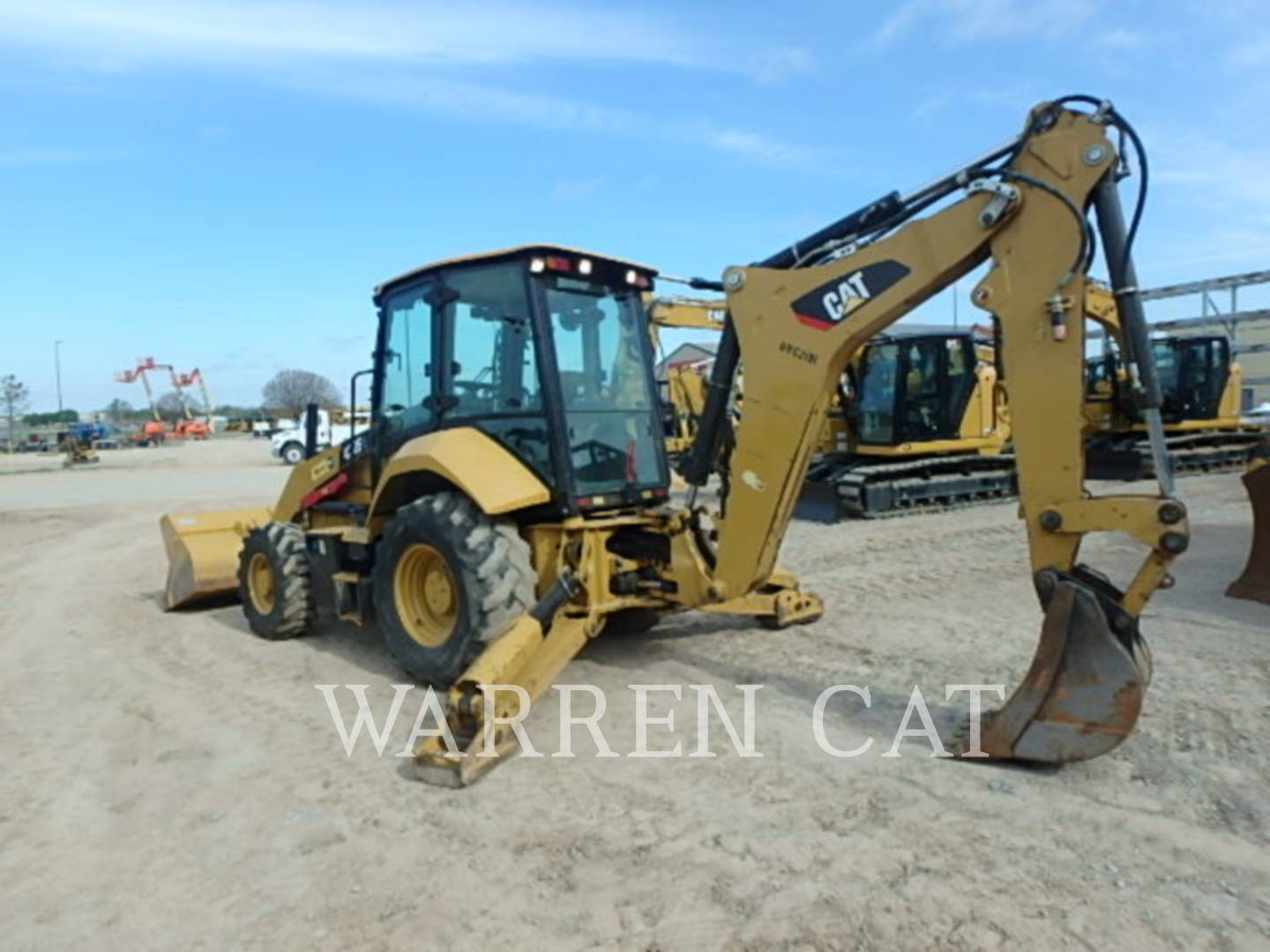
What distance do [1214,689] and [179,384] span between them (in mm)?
86296

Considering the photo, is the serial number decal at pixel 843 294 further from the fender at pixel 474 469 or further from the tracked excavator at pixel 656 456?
the fender at pixel 474 469

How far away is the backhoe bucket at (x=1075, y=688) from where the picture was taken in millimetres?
3703

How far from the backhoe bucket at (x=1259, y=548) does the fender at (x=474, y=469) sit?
5.35 m

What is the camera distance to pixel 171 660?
6332 mm

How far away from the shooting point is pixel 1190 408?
60.6 ft

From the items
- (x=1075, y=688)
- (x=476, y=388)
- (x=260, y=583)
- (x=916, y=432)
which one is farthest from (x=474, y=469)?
(x=916, y=432)

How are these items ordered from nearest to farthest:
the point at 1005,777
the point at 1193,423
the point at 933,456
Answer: the point at 1005,777 → the point at 933,456 → the point at 1193,423

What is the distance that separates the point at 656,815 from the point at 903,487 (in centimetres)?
1020

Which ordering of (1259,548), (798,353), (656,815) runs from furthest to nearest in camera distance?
(1259,548) < (798,353) < (656,815)

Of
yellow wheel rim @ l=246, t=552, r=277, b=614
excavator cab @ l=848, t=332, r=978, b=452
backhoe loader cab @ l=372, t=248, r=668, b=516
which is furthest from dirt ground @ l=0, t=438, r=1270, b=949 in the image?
excavator cab @ l=848, t=332, r=978, b=452

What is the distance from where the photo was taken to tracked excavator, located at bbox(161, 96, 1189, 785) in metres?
3.91

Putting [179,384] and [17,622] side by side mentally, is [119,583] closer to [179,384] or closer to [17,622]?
[17,622]

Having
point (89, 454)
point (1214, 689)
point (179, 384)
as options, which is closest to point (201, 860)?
point (1214, 689)

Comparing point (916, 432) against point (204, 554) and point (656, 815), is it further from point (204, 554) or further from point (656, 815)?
point (656, 815)
